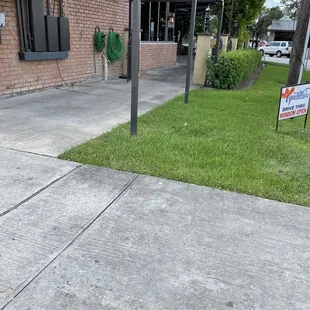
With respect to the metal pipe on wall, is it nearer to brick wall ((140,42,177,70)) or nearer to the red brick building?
the red brick building

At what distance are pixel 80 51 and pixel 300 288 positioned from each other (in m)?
8.84

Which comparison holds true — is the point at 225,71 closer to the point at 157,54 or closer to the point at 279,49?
the point at 157,54

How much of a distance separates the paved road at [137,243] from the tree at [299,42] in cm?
569

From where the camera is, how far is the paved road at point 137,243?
2080mm

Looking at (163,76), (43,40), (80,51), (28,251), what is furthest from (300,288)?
(163,76)

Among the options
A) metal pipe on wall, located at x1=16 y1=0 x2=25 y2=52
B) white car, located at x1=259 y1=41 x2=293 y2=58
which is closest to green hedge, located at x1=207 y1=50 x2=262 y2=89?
metal pipe on wall, located at x1=16 y1=0 x2=25 y2=52

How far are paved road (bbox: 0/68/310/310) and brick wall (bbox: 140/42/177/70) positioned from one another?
425 inches

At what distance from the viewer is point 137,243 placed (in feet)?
8.47

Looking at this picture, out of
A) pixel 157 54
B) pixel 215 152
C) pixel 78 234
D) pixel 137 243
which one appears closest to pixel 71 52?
pixel 215 152

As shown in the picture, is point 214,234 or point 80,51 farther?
point 80,51

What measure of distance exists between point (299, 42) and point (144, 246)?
720cm

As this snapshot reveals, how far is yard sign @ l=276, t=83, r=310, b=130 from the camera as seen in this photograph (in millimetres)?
5570

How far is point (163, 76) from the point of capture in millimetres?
→ 12938

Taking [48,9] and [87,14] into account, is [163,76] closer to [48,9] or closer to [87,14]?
[87,14]
